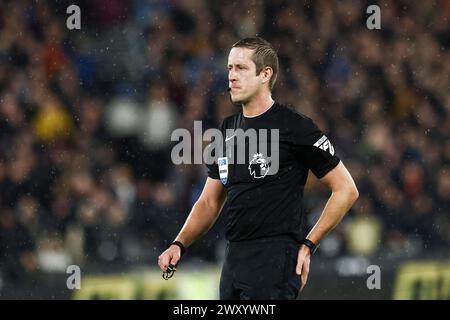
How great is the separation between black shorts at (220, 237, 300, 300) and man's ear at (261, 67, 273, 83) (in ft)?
2.83

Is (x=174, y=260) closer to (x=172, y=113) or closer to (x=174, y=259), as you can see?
(x=174, y=259)

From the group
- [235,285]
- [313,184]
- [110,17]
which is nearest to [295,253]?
[235,285]

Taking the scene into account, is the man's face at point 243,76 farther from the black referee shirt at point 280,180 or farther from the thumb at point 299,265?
the thumb at point 299,265

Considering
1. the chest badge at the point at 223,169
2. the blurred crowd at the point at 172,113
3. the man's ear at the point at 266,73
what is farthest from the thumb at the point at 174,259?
the blurred crowd at the point at 172,113

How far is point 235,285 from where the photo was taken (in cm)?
508

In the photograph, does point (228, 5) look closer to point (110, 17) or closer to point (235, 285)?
point (110, 17)

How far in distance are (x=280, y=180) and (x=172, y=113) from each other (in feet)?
20.2

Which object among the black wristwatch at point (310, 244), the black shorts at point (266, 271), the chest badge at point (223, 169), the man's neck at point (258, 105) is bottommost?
the black shorts at point (266, 271)

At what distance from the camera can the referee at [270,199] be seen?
503cm

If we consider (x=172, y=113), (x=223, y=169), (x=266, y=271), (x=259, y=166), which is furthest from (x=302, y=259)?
(x=172, y=113)

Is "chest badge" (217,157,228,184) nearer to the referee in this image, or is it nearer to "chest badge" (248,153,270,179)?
the referee

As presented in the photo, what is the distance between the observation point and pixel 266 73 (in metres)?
5.22

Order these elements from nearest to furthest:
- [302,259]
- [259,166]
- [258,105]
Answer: [302,259]
[259,166]
[258,105]

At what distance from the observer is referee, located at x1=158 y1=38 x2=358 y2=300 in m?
5.03
